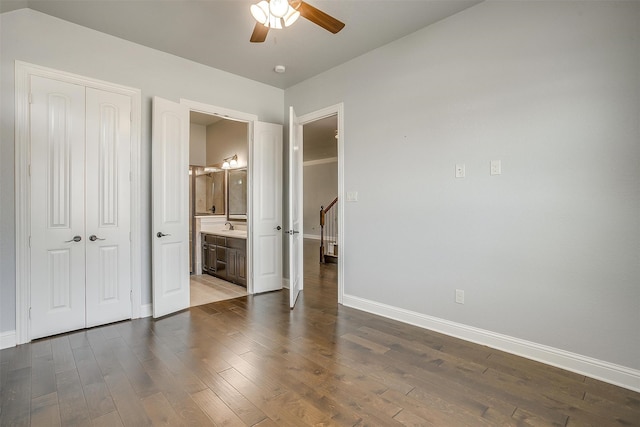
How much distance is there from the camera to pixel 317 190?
1138 centimetres

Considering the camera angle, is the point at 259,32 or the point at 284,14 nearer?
the point at 284,14

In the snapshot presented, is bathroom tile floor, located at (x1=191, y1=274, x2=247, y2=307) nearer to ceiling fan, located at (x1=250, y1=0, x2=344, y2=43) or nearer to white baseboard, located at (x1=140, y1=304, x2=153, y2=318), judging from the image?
white baseboard, located at (x1=140, y1=304, x2=153, y2=318)

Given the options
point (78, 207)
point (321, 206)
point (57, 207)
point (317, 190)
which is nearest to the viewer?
point (57, 207)

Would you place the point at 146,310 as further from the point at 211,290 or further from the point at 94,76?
the point at 94,76

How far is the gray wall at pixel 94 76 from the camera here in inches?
105

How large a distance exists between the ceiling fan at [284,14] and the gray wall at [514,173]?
4.28ft

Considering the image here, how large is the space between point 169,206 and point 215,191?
2.69 metres

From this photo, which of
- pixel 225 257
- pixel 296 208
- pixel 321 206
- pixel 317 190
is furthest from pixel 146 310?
pixel 317 190

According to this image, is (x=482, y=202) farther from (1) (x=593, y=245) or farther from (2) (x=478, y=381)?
(2) (x=478, y=381)

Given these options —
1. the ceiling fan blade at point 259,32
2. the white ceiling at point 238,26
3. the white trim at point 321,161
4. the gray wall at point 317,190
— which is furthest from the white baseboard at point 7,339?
the gray wall at point 317,190

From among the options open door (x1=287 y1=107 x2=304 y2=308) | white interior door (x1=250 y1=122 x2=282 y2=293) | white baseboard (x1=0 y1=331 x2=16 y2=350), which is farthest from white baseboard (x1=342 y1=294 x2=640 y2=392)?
white baseboard (x1=0 y1=331 x2=16 y2=350)

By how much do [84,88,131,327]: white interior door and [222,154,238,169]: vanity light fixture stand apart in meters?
2.51

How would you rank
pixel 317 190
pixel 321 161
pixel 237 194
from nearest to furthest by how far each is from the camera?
pixel 237 194 → pixel 321 161 → pixel 317 190

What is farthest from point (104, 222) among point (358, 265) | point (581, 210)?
point (581, 210)
